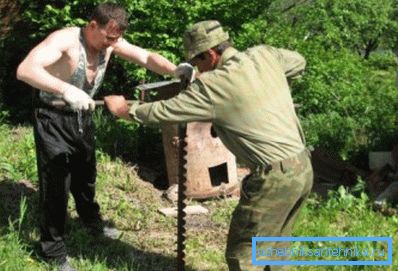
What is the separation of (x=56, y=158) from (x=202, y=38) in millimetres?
1544

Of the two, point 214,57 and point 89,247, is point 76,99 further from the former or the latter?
point 89,247

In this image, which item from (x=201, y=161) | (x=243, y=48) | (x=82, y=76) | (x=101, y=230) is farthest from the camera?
(x=243, y=48)

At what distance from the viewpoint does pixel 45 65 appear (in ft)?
13.4

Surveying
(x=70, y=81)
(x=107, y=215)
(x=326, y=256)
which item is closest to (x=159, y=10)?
(x=107, y=215)

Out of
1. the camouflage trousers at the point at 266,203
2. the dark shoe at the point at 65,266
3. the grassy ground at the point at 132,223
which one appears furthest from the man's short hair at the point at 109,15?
the dark shoe at the point at 65,266

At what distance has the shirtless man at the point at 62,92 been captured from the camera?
4.15m

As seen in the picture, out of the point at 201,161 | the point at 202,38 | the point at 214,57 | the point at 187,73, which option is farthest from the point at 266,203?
the point at 201,161

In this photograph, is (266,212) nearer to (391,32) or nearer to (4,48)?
(4,48)

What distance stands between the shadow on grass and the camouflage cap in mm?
1836

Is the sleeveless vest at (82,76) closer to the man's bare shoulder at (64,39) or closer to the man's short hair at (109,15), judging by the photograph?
the man's bare shoulder at (64,39)

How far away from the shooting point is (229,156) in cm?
638

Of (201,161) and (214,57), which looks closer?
(214,57)

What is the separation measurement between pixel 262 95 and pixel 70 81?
60.1 inches

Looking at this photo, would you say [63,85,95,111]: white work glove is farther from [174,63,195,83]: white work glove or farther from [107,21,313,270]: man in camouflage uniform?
[174,63,195,83]: white work glove
